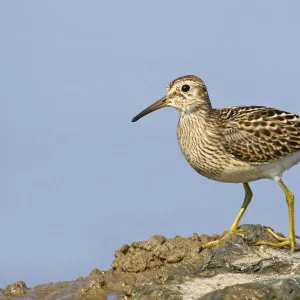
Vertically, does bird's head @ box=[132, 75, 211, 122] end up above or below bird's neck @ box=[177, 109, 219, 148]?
above

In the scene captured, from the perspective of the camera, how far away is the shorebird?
15.4m

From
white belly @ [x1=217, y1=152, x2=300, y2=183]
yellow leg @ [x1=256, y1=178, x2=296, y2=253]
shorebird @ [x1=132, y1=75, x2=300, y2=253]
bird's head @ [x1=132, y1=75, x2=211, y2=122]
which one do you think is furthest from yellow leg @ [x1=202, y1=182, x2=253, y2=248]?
bird's head @ [x1=132, y1=75, x2=211, y2=122]

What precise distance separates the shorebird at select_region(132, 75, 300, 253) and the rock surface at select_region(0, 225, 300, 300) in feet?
1.57

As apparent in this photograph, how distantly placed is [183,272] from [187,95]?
143 inches

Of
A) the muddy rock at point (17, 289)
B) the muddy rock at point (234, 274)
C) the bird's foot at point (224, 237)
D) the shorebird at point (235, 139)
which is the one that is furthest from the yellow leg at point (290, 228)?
the muddy rock at point (17, 289)

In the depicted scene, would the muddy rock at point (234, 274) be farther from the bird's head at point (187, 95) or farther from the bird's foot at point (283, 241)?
the bird's head at point (187, 95)

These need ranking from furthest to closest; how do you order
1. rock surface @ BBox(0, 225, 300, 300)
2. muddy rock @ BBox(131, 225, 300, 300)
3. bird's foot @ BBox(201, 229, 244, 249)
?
bird's foot @ BBox(201, 229, 244, 249) → rock surface @ BBox(0, 225, 300, 300) → muddy rock @ BBox(131, 225, 300, 300)

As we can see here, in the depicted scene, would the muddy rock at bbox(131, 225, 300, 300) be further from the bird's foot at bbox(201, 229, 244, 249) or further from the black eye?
the black eye

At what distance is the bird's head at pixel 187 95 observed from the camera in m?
15.8

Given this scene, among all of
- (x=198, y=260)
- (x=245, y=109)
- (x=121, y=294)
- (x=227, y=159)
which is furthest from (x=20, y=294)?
(x=245, y=109)

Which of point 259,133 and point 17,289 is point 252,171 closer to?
point 259,133

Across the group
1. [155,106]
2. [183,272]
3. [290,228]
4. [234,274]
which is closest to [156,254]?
[183,272]

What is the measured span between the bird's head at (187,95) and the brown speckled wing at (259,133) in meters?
0.54

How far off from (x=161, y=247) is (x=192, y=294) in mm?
2072
